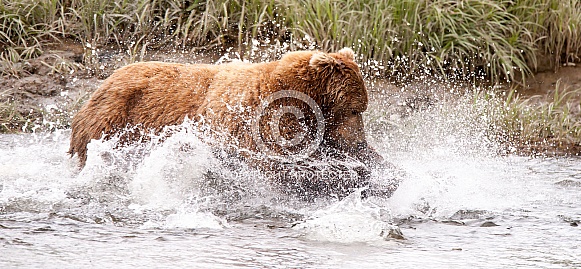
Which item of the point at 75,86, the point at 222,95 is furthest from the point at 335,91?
the point at 75,86

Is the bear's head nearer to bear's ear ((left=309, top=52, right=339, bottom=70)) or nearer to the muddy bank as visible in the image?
bear's ear ((left=309, top=52, right=339, bottom=70))

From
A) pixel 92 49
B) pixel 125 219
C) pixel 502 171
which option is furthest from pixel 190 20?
pixel 125 219

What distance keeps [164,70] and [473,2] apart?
16.0ft

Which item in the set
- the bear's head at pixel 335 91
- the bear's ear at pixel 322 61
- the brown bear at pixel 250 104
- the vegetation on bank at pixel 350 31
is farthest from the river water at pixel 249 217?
the vegetation on bank at pixel 350 31

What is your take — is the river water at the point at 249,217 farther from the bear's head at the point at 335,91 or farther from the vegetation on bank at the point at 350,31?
the vegetation on bank at the point at 350,31

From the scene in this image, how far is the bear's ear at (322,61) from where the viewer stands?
572 cm

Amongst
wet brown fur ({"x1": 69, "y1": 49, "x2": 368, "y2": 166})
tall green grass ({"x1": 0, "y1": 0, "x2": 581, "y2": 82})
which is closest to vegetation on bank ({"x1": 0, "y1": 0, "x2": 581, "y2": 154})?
tall green grass ({"x1": 0, "y1": 0, "x2": 581, "y2": 82})

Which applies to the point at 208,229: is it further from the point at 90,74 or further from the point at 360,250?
the point at 90,74

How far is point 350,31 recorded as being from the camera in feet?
31.3

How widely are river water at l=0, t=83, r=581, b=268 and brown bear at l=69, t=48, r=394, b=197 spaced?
0.65ft

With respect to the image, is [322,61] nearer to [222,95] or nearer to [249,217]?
[222,95]

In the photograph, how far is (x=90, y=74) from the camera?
967 cm

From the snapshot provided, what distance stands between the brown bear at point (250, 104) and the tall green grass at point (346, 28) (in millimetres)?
3437

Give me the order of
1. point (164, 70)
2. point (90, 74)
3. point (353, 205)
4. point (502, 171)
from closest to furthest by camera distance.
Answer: point (353, 205) → point (164, 70) → point (502, 171) → point (90, 74)
